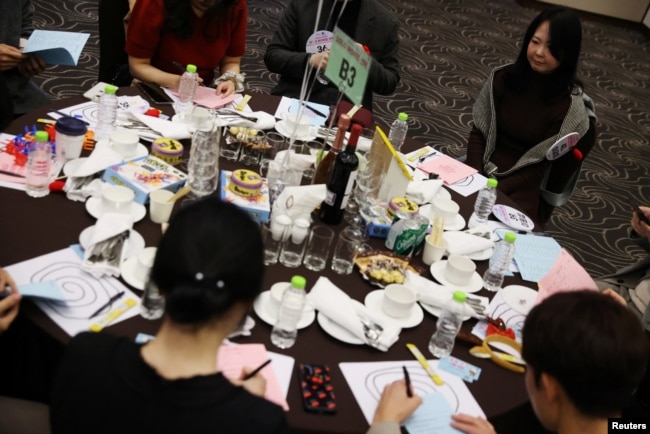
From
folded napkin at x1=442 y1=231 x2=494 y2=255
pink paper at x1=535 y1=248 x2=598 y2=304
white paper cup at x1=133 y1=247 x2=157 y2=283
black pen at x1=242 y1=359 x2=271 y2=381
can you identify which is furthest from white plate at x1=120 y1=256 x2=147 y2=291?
pink paper at x1=535 y1=248 x2=598 y2=304

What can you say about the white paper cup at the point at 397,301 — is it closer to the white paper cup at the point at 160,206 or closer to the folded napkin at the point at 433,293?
the folded napkin at the point at 433,293

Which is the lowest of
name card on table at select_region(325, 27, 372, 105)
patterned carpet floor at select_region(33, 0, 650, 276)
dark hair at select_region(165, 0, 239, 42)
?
patterned carpet floor at select_region(33, 0, 650, 276)

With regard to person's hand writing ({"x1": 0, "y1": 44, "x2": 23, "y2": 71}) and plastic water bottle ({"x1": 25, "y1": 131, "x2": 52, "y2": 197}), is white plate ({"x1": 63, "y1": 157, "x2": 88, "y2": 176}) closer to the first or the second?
plastic water bottle ({"x1": 25, "y1": 131, "x2": 52, "y2": 197})

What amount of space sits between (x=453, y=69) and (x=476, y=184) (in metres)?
4.04

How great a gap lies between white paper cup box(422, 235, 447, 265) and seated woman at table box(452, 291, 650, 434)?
601mm

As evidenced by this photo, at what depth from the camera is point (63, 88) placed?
14.2ft

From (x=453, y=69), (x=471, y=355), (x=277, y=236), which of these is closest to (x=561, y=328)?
(x=471, y=355)

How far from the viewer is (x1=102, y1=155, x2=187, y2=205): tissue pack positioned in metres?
2.07

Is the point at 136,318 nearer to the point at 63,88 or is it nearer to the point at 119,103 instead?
the point at 119,103

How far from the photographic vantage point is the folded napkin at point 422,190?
8.20 ft

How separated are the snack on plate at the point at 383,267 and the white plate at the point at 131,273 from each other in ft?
2.11

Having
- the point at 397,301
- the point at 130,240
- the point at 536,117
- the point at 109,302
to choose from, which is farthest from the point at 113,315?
the point at 536,117

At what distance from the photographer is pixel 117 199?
6.47 feet

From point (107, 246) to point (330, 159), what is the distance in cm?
80
